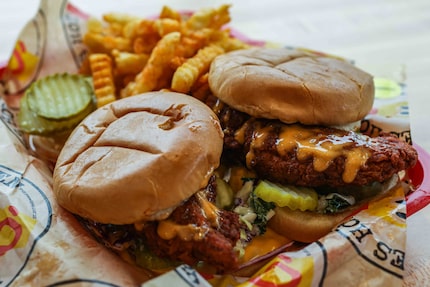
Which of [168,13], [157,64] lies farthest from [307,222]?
[168,13]

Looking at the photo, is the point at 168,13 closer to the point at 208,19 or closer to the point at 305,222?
the point at 208,19

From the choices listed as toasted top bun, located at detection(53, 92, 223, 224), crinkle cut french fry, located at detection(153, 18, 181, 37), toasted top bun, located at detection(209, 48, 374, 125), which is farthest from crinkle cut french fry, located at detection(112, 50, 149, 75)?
toasted top bun, located at detection(53, 92, 223, 224)

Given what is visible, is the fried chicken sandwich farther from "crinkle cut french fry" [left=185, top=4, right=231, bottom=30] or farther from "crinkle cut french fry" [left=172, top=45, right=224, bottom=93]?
"crinkle cut french fry" [left=185, top=4, right=231, bottom=30]

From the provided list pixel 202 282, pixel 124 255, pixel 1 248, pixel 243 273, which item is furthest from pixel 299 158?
pixel 1 248

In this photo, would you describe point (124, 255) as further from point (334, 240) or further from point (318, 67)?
point (318, 67)

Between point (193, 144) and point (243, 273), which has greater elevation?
point (193, 144)

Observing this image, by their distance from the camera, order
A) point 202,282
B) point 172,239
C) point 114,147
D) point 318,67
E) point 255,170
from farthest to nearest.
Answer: point 318,67 → point 255,170 → point 114,147 → point 172,239 → point 202,282

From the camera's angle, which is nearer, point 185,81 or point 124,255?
point 124,255
